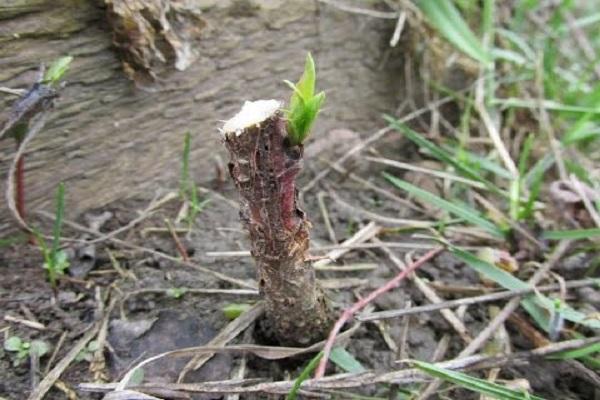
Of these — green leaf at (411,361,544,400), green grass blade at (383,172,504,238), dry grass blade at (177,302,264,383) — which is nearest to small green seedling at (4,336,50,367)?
dry grass blade at (177,302,264,383)

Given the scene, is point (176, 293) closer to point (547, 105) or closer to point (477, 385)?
point (477, 385)

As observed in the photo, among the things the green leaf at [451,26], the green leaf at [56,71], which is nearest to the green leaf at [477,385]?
the green leaf at [56,71]

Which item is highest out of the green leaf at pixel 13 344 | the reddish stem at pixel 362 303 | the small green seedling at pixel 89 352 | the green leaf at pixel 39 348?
the green leaf at pixel 13 344

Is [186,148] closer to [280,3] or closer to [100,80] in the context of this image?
[100,80]

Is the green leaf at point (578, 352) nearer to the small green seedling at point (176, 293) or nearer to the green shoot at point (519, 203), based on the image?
the green shoot at point (519, 203)

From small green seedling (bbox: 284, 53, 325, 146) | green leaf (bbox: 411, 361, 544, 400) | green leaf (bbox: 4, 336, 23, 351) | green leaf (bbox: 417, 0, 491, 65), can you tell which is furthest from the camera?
green leaf (bbox: 417, 0, 491, 65)

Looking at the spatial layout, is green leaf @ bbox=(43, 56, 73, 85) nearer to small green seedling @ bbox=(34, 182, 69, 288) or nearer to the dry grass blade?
small green seedling @ bbox=(34, 182, 69, 288)

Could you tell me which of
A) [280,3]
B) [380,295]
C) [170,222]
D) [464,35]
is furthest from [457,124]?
[170,222]
